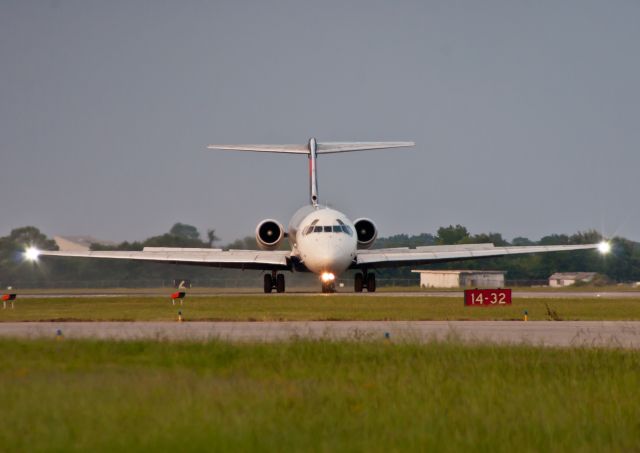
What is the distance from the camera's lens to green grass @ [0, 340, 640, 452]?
891 centimetres

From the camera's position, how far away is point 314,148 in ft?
184

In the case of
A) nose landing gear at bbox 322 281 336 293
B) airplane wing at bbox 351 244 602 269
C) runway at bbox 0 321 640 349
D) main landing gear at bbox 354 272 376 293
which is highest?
airplane wing at bbox 351 244 602 269

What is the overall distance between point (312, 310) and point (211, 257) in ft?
63.6

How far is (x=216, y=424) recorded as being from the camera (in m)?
9.38

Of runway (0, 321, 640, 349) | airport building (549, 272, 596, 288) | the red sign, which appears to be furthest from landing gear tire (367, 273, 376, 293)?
airport building (549, 272, 596, 288)

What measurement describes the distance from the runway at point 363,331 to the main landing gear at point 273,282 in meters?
25.0

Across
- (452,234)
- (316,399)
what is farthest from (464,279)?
(316,399)

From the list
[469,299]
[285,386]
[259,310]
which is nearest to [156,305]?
[259,310]

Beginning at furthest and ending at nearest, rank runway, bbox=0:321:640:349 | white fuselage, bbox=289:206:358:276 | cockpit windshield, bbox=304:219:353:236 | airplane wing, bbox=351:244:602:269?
airplane wing, bbox=351:244:602:269
cockpit windshield, bbox=304:219:353:236
white fuselage, bbox=289:206:358:276
runway, bbox=0:321:640:349

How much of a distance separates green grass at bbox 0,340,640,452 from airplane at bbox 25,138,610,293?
28.7 meters

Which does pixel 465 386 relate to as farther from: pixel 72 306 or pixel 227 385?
pixel 72 306

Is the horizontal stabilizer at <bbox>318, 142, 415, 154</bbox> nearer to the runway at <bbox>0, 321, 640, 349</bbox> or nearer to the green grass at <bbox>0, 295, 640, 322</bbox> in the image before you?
the green grass at <bbox>0, 295, 640, 322</bbox>

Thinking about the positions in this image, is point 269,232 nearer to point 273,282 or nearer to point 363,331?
point 273,282

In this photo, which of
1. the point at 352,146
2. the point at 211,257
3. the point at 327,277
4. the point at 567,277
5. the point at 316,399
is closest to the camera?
the point at 316,399
